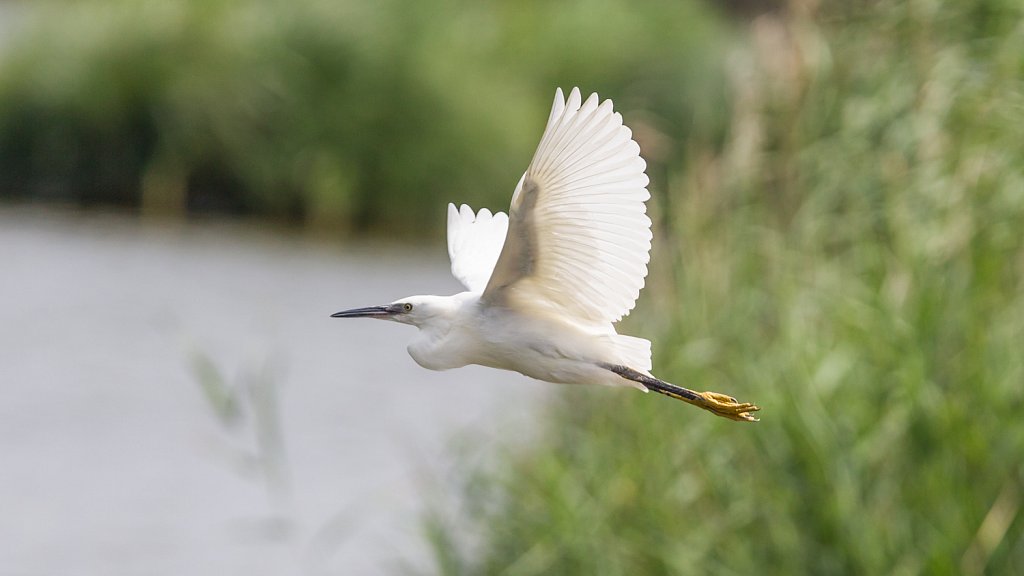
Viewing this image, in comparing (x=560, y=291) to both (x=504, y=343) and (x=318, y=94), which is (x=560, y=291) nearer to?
(x=504, y=343)

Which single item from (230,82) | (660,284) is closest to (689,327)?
(660,284)

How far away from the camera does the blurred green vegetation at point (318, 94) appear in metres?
12.6

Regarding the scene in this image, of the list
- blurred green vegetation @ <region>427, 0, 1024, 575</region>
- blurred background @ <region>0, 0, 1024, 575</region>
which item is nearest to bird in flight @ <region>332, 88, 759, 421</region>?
blurred background @ <region>0, 0, 1024, 575</region>

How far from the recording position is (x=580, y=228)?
189cm

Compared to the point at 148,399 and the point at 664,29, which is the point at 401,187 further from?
the point at 664,29

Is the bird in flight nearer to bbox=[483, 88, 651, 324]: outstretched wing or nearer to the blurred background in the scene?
bbox=[483, 88, 651, 324]: outstretched wing

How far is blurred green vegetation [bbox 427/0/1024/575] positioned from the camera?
4.25m

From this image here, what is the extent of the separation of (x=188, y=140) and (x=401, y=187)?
231 cm

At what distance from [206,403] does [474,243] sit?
958 centimetres

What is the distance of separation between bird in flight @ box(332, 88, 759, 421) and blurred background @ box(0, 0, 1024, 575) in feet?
5.92

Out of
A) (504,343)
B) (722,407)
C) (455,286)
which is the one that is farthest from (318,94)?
(504,343)

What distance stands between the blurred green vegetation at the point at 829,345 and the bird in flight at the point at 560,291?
248 cm

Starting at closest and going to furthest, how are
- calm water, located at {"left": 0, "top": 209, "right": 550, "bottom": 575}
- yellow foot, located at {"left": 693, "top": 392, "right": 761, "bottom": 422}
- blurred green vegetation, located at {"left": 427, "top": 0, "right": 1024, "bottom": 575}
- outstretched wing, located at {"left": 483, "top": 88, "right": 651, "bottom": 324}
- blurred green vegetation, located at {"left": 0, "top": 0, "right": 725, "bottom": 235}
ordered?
outstretched wing, located at {"left": 483, "top": 88, "right": 651, "bottom": 324}
yellow foot, located at {"left": 693, "top": 392, "right": 761, "bottom": 422}
blurred green vegetation, located at {"left": 427, "top": 0, "right": 1024, "bottom": 575}
calm water, located at {"left": 0, "top": 209, "right": 550, "bottom": 575}
blurred green vegetation, located at {"left": 0, "top": 0, "right": 725, "bottom": 235}

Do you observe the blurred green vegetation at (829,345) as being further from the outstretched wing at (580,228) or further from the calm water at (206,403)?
the outstretched wing at (580,228)
